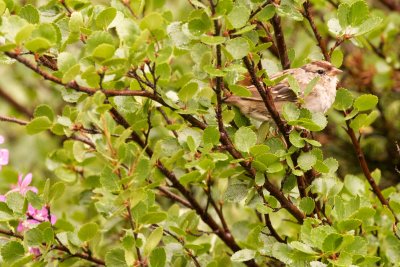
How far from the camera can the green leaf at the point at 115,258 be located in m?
1.93

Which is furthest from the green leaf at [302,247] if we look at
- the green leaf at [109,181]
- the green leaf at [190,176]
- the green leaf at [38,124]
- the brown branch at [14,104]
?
the brown branch at [14,104]

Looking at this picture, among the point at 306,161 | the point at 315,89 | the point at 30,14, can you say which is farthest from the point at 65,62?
the point at 315,89

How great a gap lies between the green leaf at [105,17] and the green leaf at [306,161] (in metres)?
0.61

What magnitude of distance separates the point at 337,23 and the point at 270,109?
0.39m

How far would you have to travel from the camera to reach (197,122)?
192 cm

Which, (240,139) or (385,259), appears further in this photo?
(385,259)

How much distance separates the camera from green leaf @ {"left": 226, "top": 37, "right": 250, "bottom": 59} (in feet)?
5.52

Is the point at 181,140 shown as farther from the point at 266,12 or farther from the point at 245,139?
the point at 266,12

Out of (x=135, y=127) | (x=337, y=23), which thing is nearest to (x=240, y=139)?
(x=135, y=127)

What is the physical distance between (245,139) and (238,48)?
29 centimetres

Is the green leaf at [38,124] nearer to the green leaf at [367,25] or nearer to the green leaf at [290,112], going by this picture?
the green leaf at [290,112]

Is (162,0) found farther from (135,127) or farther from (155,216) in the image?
(155,216)

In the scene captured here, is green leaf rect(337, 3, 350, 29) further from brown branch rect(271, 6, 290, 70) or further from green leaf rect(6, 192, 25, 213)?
green leaf rect(6, 192, 25, 213)

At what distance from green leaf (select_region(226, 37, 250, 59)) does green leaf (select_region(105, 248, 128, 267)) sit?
2.03 ft
